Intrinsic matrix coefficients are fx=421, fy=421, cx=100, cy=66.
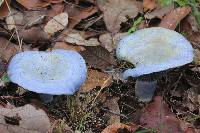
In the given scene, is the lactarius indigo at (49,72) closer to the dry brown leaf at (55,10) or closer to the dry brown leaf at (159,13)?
the dry brown leaf at (55,10)

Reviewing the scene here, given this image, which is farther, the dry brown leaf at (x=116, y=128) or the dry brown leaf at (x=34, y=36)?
the dry brown leaf at (x=34, y=36)

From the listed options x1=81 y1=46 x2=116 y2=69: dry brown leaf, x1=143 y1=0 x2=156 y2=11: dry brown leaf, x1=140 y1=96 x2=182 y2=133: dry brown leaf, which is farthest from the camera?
x1=143 y1=0 x2=156 y2=11: dry brown leaf

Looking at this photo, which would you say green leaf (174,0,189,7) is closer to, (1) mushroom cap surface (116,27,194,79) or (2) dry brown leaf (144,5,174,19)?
(2) dry brown leaf (144,5,174,19)

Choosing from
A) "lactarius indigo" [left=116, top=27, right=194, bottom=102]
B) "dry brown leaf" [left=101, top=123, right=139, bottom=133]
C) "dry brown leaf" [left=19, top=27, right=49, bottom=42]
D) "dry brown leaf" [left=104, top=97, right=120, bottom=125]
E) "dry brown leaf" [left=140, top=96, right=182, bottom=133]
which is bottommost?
"dry brown leaf" [left=104, top=97, right=120, bottom=125]

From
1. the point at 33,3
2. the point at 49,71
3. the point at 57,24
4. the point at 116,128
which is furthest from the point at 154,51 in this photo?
Answer: the point at 33,3

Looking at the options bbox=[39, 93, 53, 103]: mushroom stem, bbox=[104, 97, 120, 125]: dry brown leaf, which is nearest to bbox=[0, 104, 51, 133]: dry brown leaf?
bbox=[39, 93, 53, 103]: mushroom stem

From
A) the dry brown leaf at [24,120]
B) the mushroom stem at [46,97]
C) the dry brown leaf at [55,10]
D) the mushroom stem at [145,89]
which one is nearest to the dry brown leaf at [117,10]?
the dry brown leaf at [55,10]

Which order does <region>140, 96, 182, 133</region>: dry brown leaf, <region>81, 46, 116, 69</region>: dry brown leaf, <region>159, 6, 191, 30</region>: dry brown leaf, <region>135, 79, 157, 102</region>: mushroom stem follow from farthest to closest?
<region>159, 6, 191, 30</region>: dry brown leaf, <region>81, 46, 116, 69</region>: dry brown leaf, <region>135, 79, 157, 102</region>: mushroom stem, <region>140, 96, 182, 133</region>: dry brown leaf
